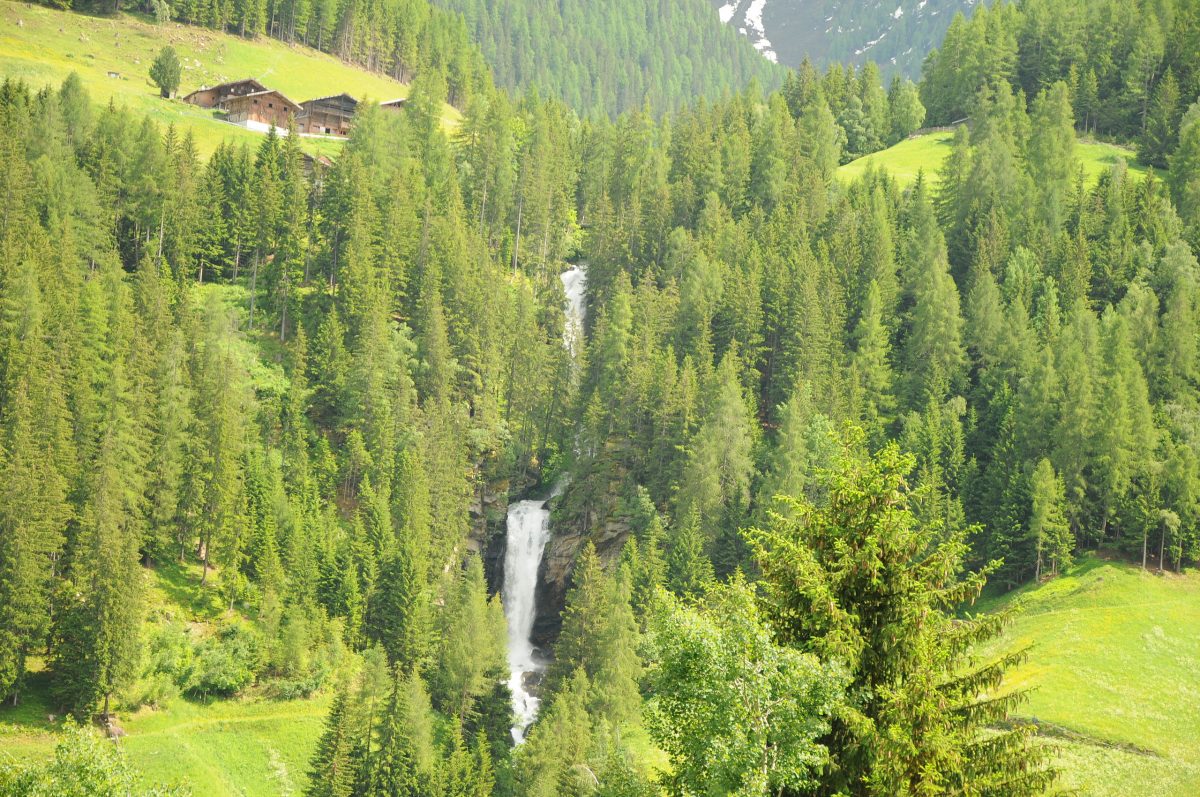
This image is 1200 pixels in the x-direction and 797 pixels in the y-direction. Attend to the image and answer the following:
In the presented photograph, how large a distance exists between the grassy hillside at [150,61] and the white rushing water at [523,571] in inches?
2402

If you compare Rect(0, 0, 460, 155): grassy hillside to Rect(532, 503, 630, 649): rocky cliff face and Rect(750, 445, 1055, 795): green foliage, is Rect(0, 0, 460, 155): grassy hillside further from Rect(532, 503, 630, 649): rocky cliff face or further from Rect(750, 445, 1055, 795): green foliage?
Rect(750, 445, 1055, 795): green foliage

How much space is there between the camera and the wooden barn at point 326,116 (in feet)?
537

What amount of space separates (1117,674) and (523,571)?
5300 cm

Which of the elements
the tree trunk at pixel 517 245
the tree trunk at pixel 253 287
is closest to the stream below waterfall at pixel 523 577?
the tree trunk at pixel 253 287

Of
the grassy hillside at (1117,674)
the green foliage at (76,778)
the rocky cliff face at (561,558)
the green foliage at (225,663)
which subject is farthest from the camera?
the rocky cliff face at (561,558)

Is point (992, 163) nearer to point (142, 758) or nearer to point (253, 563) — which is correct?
point (253, 563)

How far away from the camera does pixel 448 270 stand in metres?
120

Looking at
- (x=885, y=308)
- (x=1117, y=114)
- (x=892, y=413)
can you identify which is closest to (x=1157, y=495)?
(x=892, y=413)

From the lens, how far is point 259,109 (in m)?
158

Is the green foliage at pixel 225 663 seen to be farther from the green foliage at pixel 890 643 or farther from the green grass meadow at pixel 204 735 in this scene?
the green foliage at pixel 890 643

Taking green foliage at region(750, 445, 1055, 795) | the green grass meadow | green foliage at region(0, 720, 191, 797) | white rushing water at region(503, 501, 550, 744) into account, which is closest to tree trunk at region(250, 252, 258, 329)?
white rushing water at region(503, 501, 550, 744)

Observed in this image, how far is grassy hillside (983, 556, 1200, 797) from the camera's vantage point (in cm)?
6353

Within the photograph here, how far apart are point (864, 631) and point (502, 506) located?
295 ft

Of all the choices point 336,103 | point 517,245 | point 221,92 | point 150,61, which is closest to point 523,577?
point 517,245
